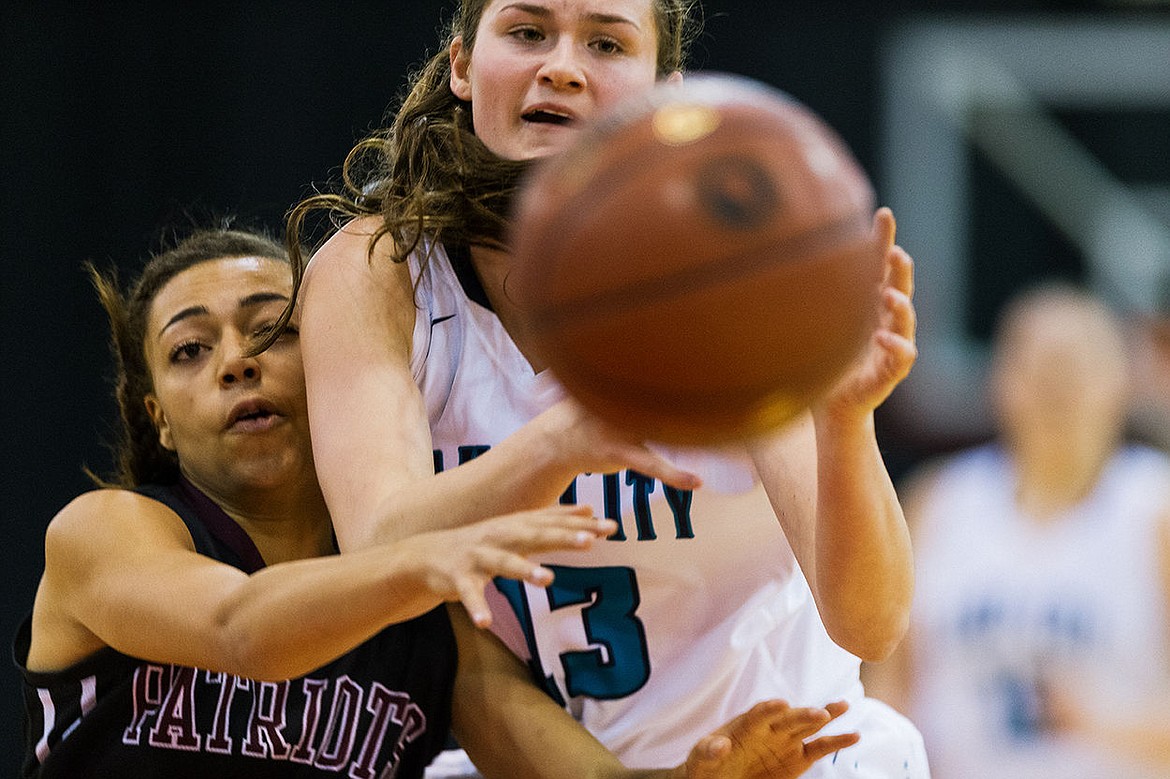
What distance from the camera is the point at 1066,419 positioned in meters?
4.78

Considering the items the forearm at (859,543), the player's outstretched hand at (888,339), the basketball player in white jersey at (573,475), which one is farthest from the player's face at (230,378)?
the player's outstretched hand at (888,339)

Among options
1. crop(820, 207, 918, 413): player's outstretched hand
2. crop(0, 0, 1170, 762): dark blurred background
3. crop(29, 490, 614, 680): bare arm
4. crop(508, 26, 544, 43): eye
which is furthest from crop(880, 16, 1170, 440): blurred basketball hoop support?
crop(820, 207, 918, 413): player's outstretched hand

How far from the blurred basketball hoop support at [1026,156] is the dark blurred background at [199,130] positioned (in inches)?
0.9

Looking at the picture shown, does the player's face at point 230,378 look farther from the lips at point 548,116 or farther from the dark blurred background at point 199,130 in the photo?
the dark blurred background at point 199,130

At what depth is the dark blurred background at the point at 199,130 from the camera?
5.56 m

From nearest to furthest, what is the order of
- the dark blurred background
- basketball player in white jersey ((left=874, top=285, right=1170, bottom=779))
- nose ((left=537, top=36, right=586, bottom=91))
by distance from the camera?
nose ((left=537, top=36, right=586, bottom=91))
basketball player in white jersey ((left=874, top=285, right=1170, bottom=779))
the dark blurred background

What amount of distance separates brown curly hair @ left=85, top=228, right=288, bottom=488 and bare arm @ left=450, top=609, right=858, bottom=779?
699 millimetres

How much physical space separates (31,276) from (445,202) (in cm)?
341

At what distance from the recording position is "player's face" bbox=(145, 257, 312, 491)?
2.82 metres

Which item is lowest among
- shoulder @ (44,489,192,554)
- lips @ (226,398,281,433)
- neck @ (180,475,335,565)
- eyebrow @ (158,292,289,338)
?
neck @ (180,475,335,565)

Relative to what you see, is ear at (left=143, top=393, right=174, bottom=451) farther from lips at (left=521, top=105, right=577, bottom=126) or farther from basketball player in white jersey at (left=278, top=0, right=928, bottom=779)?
lips at (left=521, top=105, right=577, bottom=126)

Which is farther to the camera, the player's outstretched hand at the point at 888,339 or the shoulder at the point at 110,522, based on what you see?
the shoulder at the point at 110,522

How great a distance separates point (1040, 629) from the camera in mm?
4645

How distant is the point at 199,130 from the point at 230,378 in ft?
10.3
